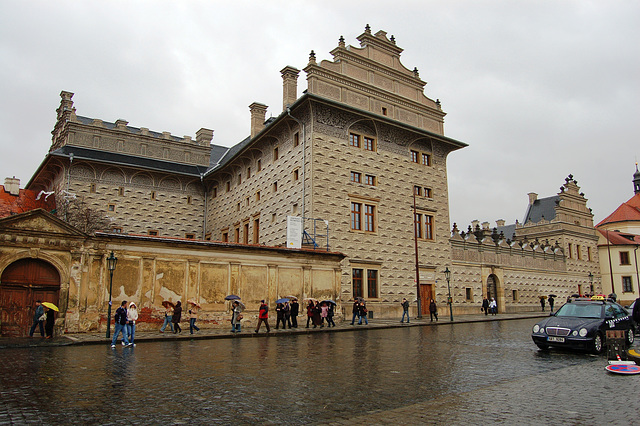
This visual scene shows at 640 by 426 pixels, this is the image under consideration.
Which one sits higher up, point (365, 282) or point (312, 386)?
point (365, 282)

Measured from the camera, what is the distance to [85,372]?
Result: 9406 mm


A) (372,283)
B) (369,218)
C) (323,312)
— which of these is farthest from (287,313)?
(369,218)

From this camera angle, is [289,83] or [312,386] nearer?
[312,386]

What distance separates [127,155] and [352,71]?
1987 centimetres

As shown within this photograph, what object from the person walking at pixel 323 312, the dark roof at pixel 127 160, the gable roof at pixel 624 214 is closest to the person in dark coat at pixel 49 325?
the person walking at pixel 323 312

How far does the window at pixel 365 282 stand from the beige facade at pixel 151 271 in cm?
271

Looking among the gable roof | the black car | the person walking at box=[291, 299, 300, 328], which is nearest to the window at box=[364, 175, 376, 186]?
the person walking at box=[291, 299, 300, 328]

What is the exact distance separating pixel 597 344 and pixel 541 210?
1860 inches

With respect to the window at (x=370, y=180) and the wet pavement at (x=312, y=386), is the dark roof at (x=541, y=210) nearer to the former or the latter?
the window at (x=370, y=180)

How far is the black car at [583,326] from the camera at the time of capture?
12148 millimetres

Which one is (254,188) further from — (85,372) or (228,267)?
(85,372)

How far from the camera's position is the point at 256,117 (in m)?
38.4

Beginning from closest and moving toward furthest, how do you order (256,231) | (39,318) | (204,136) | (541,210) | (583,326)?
(583,326) < (39,318) < (256,231) < (204,136) < (541,210)

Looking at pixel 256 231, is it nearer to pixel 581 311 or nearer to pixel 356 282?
pixel 356 282
